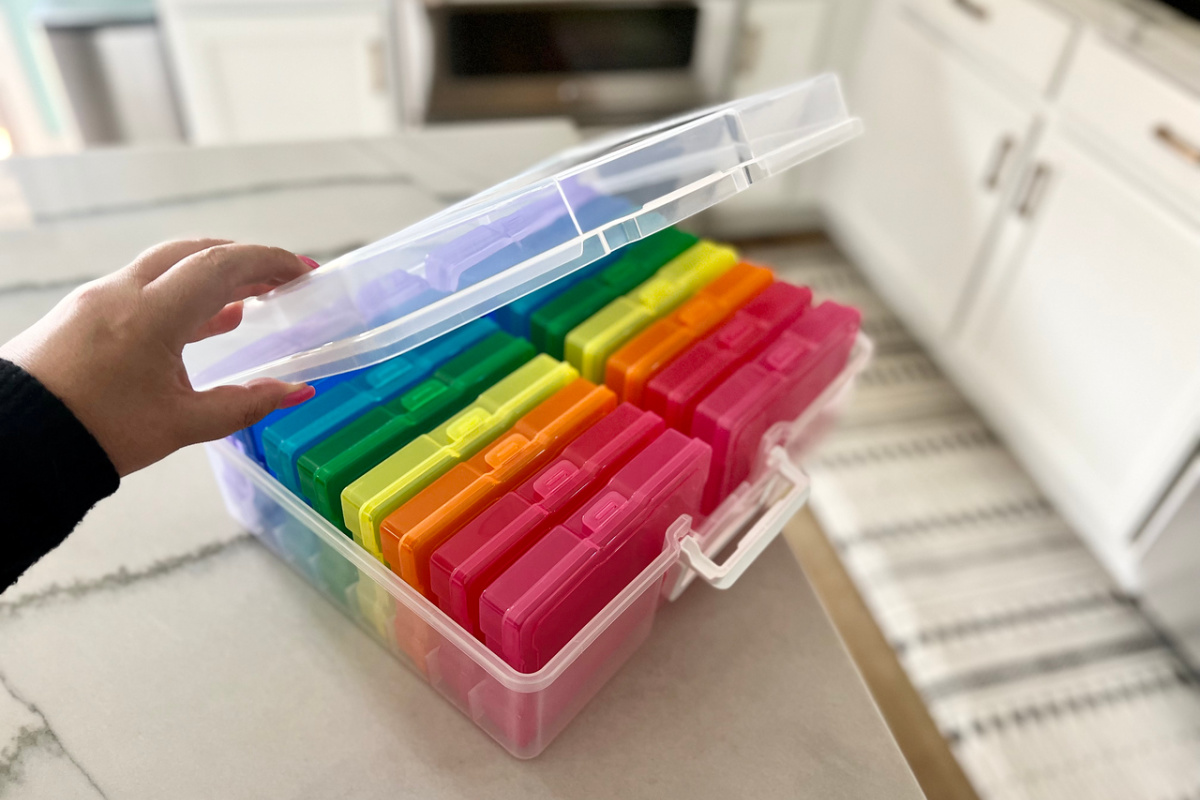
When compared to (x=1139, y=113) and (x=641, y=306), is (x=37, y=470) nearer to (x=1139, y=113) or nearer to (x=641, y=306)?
(x=641, y=306)

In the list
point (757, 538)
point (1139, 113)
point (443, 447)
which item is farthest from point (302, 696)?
point (1139, 113)

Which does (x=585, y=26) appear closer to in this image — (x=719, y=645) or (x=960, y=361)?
(x=960, y=361)

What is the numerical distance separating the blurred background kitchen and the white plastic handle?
0.19m

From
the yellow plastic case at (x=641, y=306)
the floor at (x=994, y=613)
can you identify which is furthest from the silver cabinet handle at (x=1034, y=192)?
the yellow plastic case at (x=641, y=306)

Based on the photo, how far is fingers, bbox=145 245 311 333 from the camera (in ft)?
1.38

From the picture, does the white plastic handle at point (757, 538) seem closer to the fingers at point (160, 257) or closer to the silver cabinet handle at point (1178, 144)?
the fingers at point (160, 257)

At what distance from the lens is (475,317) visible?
486 millimetres

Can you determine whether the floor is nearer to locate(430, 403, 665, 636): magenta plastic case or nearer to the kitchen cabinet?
the kitchen cabinet

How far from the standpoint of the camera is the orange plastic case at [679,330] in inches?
21.3

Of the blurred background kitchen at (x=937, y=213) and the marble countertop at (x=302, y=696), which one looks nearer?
the marble countertop at (x=302, y=696)

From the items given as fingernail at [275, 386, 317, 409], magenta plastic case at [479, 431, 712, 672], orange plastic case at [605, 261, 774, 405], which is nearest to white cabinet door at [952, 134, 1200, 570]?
orange plastic case at [605, 261, 774, 405]

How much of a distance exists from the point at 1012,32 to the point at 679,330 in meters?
1.21

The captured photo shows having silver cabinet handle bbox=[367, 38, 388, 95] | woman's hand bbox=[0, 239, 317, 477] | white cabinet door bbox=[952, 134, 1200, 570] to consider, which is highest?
woman's hand bbox=[0, 239, 317, 477]

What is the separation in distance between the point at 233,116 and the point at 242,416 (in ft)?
4.68
